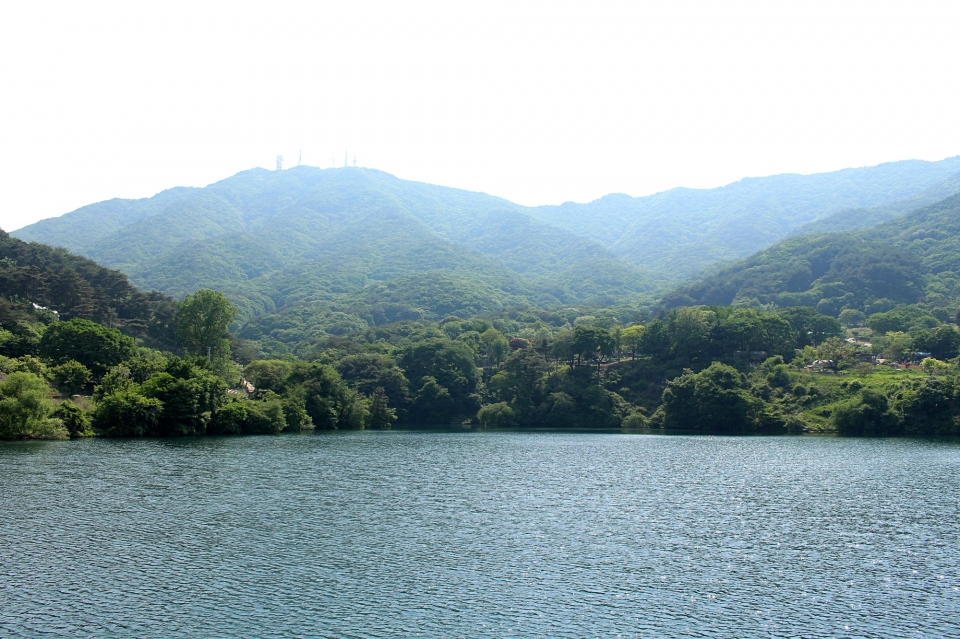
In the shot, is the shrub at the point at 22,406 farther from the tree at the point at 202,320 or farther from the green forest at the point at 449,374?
the tree at the point at 202,320

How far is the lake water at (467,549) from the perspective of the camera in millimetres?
23953

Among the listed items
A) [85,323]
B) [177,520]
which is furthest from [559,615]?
[85,323]

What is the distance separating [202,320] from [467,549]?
84140 mm

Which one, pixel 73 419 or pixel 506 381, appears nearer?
pixel 73 419

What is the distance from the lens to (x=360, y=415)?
11344 centimetres

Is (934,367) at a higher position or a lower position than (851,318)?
lower

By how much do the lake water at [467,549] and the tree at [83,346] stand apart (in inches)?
1115

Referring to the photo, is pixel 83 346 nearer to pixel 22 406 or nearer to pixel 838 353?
pixel 22 406

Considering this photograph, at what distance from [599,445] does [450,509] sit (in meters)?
43.2

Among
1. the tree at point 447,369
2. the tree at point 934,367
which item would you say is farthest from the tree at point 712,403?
the tree at point 447,369

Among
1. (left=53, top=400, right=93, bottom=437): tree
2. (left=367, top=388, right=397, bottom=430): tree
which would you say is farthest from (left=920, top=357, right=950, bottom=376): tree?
(left=53, top=400, right=93, bottom=437): tree

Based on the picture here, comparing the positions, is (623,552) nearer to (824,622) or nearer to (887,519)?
(824,622)

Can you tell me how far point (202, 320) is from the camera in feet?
349

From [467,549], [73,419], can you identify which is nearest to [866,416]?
[467,549]
